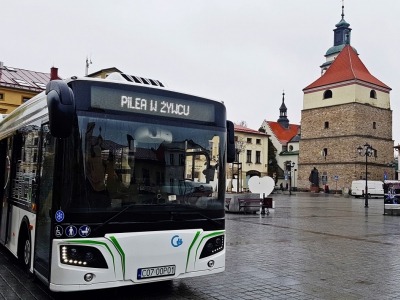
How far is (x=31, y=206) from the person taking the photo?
626 centimetres

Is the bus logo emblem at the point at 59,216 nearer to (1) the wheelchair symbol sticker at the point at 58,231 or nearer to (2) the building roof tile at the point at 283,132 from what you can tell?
(1) the wheelchair symbol sticker at the point at 58,231

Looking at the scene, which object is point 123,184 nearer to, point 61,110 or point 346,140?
point 61,110

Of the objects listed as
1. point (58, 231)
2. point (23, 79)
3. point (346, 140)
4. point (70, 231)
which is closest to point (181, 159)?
point (70, 231)

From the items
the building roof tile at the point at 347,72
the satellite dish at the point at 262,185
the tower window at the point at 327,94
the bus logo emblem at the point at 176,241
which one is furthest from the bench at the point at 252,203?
the tower window at the point at 327,94

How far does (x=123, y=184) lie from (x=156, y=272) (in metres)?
1.15

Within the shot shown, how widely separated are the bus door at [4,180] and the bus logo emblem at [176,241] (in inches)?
148

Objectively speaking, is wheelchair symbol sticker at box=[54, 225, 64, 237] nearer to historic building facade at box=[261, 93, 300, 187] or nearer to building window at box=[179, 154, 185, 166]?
building window at box=[179, 154, 185, 166]

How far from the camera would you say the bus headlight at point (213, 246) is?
6.07 m

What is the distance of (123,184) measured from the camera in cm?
541

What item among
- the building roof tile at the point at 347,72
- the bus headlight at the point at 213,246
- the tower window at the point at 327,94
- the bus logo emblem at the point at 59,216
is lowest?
the bus headlight at the point at 213,246

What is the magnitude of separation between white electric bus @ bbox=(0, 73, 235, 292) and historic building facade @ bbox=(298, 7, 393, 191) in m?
63.9

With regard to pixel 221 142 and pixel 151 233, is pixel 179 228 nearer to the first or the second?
pixel 151 233

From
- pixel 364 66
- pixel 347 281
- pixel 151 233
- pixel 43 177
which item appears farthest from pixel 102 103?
pixel 364 66

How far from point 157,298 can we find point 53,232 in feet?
5.63
